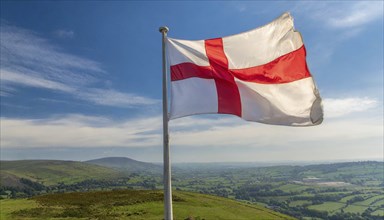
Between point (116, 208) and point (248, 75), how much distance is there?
101 ft

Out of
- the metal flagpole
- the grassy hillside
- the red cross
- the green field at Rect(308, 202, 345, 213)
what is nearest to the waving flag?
the red cross

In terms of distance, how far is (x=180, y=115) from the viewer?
12078 mm

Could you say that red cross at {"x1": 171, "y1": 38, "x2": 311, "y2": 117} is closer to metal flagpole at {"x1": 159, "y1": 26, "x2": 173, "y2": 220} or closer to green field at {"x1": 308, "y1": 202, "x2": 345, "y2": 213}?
metal flagpole at {"x1": 159, "y1": 26, "x2": 173, "y2": 220}

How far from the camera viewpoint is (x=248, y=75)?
12.8 meters

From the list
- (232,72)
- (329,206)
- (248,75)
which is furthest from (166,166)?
(329,206)

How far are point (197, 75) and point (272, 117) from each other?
3.23 m

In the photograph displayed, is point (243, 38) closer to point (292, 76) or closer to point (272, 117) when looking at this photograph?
point (292, 76)

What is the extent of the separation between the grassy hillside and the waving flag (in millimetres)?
24645

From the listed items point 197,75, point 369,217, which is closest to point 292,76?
point 197,75

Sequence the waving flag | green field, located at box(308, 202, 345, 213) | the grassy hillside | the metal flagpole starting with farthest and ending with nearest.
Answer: green field, located at box(308, 202, 345, 213) → the grassy hillside → the waving flag → the metal flagpole

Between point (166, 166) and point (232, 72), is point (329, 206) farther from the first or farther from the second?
point (166, 166)

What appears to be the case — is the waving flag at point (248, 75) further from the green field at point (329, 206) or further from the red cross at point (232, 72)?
the green field at point (329, 206)

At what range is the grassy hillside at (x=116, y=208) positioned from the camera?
116ft

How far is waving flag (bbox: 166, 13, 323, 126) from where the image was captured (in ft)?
40.7
